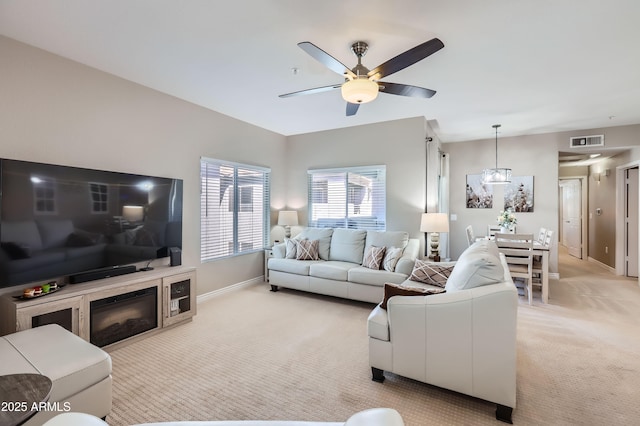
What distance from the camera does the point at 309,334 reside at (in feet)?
10.3

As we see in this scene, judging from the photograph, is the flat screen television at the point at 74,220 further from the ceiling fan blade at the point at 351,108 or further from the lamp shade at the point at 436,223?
the lamp shade at the point at 436,223

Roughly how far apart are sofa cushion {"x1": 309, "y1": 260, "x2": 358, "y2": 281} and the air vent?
4745 mm

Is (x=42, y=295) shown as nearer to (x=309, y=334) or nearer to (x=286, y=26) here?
(x=309, y=334)

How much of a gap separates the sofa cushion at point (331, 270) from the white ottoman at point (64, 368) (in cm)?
275

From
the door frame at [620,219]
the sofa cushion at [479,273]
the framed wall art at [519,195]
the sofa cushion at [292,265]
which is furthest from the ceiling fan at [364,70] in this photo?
the door frame at [620,219]

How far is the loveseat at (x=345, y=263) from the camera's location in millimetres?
3877

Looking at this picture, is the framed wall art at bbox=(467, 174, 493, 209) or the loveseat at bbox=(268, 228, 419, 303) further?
the framed wall art at bbox=(467, 174, 493, 209)

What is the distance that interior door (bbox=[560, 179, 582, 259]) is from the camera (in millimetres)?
7801

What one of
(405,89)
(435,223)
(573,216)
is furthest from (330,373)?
(573,216)

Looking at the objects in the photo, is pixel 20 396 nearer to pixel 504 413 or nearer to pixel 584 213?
pixel 504 413

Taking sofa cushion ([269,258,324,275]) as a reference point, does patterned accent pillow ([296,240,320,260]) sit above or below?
above

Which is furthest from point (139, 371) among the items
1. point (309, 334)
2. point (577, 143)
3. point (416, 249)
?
point (577, 143)

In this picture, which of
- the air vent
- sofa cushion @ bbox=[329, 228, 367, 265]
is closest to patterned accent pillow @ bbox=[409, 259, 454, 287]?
sofa cushion @ bbox=[329, 228, 367, 265]

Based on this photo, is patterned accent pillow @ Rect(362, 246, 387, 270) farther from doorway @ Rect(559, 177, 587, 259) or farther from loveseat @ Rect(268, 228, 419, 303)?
doorway @ Rect(559, 177, 587, 259)
